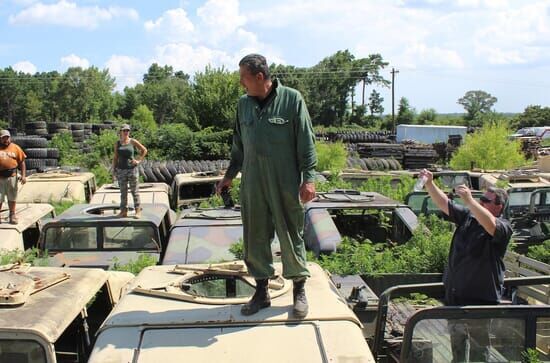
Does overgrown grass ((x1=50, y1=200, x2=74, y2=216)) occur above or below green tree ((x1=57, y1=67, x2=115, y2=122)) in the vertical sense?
below

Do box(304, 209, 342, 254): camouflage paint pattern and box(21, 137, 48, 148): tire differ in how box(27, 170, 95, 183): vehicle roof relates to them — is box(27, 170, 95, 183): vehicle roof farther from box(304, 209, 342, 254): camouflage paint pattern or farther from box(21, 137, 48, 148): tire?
box(21, 137, 48, 148): tire

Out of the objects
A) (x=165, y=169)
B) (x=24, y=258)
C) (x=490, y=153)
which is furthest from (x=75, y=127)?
(x=24, y=258)

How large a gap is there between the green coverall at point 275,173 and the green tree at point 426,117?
2504 inches

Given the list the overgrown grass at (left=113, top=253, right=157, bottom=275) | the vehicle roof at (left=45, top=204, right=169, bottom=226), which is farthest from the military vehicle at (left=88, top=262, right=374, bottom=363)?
the vehicle roof at (left=45, top=204, right=169, bottom=226)

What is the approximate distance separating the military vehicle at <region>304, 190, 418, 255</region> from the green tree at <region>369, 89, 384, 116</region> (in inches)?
2597

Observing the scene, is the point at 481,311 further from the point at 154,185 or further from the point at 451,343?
the point at 154,185

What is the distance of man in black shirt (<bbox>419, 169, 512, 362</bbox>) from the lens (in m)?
3.34

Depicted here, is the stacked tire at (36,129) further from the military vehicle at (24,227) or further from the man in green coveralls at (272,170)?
the man in green coveralls at (272,170)

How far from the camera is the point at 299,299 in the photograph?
9.56 ft

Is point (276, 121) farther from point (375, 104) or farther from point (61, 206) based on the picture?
point (375, 104)

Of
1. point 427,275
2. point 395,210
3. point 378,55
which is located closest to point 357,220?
point 395,210

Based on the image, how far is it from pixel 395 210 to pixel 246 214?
169 inches

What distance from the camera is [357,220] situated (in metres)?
7.69

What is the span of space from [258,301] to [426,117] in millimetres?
66250
